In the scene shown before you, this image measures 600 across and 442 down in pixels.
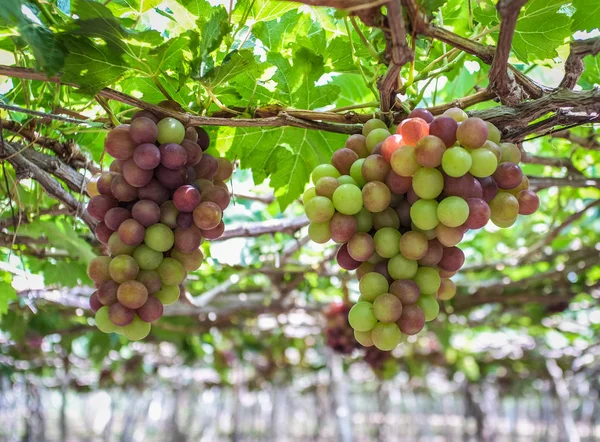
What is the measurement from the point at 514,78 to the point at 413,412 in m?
14.5

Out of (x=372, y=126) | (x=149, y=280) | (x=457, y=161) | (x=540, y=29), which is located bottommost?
(x=149, y=280)

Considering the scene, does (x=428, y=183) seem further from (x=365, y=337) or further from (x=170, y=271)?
(x=170, y=271)

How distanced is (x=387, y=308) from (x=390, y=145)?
0.75 feet

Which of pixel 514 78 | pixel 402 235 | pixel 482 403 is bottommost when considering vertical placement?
pixel 482 403

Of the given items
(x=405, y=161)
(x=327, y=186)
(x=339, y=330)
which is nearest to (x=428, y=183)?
(x=405, y=161)

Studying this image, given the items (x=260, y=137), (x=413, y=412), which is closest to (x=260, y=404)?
(x=413, y=412)

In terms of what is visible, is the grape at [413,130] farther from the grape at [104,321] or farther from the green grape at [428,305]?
the grape at [104,321]

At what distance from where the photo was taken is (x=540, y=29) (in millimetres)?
1001

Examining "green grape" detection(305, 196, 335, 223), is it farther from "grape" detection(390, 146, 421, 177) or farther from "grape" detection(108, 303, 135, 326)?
"grape" detection(108, 303, 135, 326)

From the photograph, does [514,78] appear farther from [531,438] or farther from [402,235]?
[531,438]

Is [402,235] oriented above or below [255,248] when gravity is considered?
below

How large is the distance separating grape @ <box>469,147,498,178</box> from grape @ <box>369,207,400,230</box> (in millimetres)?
134

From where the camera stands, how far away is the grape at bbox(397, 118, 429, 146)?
0.77 metres

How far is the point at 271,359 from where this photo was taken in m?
7.88
